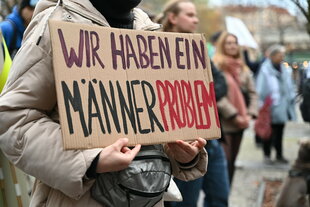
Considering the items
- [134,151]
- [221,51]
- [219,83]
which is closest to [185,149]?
[134,151]

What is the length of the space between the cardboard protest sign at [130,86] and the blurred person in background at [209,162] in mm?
2014

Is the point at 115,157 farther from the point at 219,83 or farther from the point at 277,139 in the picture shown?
the point at 277,139

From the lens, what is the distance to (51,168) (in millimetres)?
2178

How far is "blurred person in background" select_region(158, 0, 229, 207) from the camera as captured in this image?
448 centimetres

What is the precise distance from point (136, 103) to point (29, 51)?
45 centimetres

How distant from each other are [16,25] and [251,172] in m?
5.71

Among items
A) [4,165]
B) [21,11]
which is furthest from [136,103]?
[21,11]

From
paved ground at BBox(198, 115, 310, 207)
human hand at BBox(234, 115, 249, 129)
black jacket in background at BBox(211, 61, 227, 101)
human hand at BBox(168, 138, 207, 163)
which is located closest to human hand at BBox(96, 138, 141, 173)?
human hand at BBox(168, 138, 207, 163)

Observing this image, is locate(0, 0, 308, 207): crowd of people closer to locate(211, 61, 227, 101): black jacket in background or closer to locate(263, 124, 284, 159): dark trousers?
locate(211, 61, 227, 101): black jacket in background

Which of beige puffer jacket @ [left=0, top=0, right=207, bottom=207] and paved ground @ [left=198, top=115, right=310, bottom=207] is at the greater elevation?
beige puffer jacket @ [left=0, top=0, right=207, bottom=207]

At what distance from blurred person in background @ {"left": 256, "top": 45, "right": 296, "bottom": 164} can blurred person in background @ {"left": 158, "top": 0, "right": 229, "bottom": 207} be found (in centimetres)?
494

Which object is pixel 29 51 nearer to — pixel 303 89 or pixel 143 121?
pixel 143 121

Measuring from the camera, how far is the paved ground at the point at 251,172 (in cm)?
739

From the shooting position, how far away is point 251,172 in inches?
359
